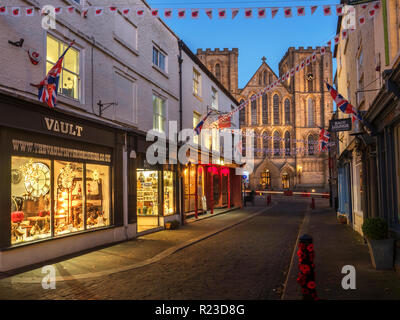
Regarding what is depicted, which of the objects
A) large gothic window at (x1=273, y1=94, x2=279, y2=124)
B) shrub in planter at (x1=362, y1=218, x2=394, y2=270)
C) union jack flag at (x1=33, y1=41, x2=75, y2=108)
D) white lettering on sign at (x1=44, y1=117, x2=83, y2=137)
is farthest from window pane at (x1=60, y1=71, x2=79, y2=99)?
large gothic window at (x1=273, y1=94, x2=279, y2=124)

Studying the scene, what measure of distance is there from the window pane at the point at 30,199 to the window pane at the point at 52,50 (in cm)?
275

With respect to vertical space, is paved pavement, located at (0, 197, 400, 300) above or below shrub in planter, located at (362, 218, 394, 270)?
below

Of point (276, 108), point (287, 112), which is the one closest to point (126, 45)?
point (276, 108)

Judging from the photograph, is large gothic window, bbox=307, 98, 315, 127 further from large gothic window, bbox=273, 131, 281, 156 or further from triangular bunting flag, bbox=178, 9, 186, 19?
triangular bunting flag, bbox=178, 9, 186, 19

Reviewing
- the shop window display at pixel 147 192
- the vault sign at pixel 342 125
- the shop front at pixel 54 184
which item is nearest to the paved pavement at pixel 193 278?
the shop front at pixel 54 184

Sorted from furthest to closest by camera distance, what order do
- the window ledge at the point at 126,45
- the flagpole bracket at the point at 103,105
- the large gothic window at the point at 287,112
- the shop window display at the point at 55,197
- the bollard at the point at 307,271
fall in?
the large gothic window at the point at 287,112, the window ledge at the point at 126,45, the flagpole bracket at the point at 103,105, the shop window display at the point at 55,197, the bollard at the point at 307,271

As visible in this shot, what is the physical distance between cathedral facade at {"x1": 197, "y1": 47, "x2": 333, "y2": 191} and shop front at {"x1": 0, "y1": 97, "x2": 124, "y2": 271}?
46884 mm

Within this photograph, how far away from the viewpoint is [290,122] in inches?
2295

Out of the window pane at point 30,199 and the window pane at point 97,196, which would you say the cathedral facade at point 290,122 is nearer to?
the window pane at point 97,196

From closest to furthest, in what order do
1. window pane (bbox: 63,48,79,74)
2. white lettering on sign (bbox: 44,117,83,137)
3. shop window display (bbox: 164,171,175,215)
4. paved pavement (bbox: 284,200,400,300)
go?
paved pavement (bbox: 284,200,400,300), white lettering on sign (bbox: 44,117,83,137), window pane (bbox: 63,48,79,74), shop window display (bbox: 164,171,175,215)

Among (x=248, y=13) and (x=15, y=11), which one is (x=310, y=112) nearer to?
(x=248, y=13)

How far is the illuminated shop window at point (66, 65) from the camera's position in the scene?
9852 mm

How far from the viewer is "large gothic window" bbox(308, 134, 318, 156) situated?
184 ft
